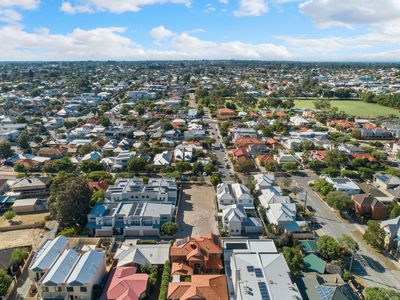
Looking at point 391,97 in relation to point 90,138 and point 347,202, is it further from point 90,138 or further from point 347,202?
point 90,138

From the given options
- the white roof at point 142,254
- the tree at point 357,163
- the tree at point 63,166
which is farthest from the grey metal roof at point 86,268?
the tree at point 357,163

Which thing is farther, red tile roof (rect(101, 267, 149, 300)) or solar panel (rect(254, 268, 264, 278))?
solar panel (rect(254, 268, 264, 278))

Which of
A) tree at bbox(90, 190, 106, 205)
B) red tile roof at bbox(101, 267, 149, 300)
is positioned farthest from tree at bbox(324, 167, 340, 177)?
red tile roof at bbox(101, 267, 149, 300)

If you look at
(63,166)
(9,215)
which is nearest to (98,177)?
(63,166)

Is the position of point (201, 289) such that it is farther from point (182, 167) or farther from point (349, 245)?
point (182, 167)

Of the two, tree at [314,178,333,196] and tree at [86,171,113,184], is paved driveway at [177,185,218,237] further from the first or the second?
tree at [314,178,333,196]

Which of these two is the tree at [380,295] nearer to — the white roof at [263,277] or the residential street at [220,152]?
the white roof at [263,277]
